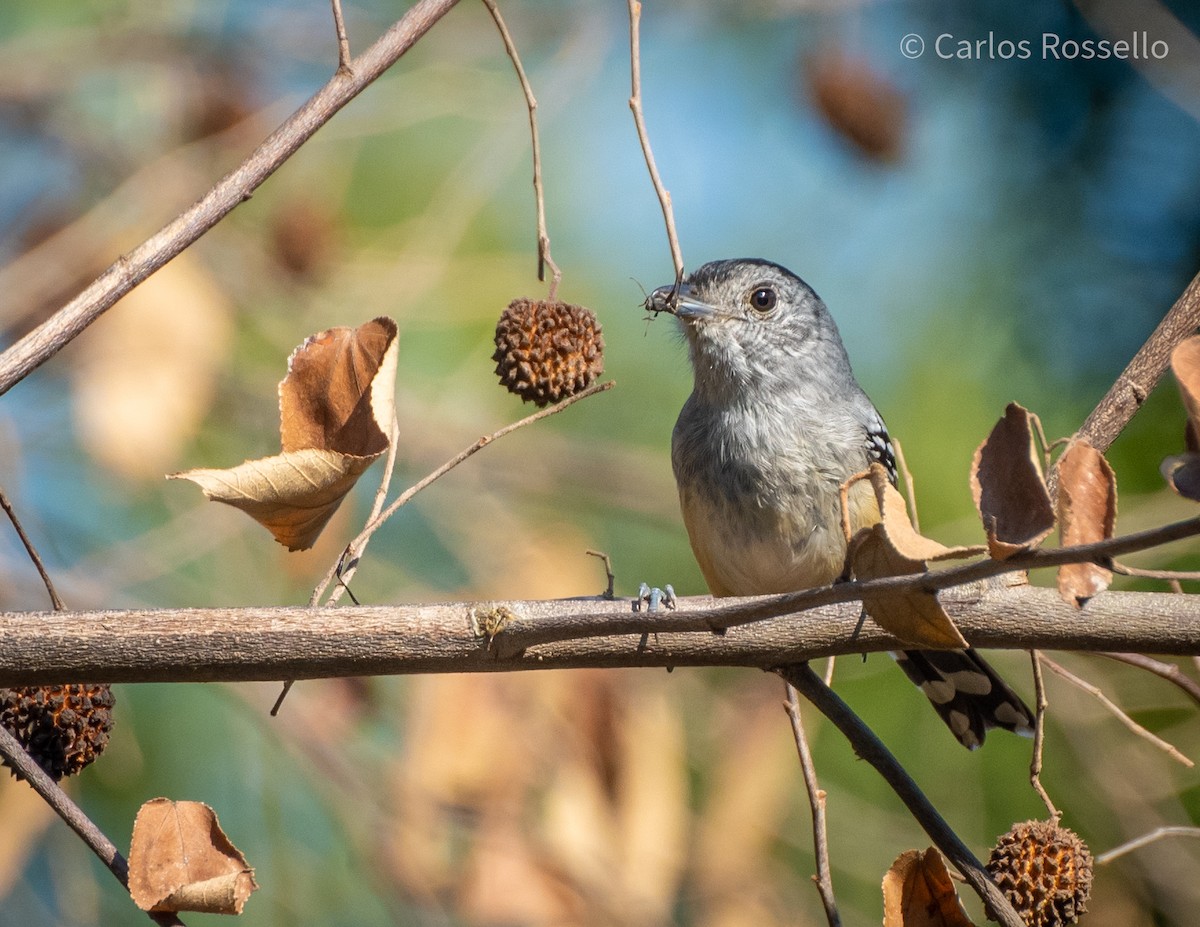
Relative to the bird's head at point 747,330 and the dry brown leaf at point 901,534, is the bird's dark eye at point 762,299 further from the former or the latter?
the dry brown leaf at point 901,534

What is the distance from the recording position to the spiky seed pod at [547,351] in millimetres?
2680

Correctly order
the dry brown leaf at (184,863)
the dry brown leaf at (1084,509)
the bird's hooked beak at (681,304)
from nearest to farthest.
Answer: the dry brown leaf at (1084,509)
the dry brown leaf at (184,863)
the bird's hooked beak at (681,304)

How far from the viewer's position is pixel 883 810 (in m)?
5.33

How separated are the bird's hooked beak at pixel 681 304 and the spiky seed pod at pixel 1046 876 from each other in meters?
2.08

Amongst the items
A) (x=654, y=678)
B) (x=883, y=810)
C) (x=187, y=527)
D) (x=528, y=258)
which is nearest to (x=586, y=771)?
(x=654, y=678)

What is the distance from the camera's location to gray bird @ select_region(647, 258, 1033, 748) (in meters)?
4.04

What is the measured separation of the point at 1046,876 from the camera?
2.59 meters

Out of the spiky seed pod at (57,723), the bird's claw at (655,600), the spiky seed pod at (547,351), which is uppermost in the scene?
the spiky seed pod at (547,351)

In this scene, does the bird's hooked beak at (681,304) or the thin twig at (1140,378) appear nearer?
the thin twig at (1140,378)

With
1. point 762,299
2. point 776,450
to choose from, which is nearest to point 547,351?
point 776,450

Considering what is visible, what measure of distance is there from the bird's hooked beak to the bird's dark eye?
0.18 m

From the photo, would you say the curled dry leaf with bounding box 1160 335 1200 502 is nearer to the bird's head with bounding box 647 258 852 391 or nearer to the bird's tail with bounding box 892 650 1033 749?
the bird's head with bounding box 647 258 852 391

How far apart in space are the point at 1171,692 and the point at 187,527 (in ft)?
14.1

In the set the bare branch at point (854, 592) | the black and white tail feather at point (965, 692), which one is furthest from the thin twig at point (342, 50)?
the black and white tail feather at point (965, 692)
